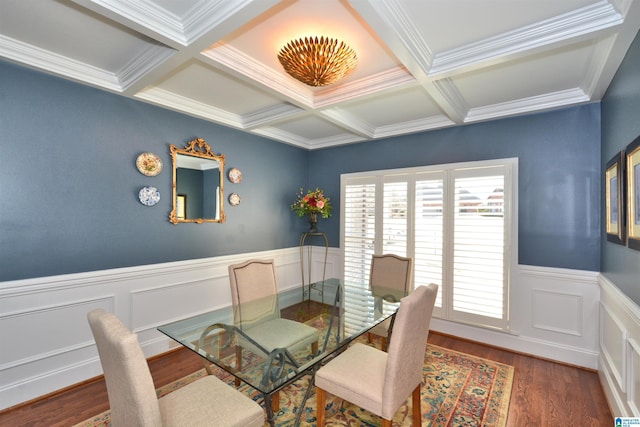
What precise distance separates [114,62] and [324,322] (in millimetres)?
2619

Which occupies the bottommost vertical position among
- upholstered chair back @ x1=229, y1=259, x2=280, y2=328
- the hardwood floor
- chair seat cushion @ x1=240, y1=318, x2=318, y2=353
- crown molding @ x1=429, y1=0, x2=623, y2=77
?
the hardwood floor

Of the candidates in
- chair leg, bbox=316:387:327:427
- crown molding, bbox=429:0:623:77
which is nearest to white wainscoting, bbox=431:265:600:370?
crown molding, bbox=429:0:623:77

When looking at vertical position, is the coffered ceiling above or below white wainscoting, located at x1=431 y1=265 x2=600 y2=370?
above

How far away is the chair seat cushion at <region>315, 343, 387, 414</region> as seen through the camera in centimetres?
158

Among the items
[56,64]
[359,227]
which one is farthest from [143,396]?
[359,227]

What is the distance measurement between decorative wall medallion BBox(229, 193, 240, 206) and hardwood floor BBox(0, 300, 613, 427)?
5.52 ft

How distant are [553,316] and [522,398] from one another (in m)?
1.03

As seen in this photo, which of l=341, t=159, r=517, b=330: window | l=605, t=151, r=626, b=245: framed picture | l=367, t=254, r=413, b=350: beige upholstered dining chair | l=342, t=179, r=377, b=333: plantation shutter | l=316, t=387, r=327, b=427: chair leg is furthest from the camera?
l=342, t=179, r=377, b=333: plantation shutter

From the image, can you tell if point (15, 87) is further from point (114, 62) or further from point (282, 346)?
point (282, 346)

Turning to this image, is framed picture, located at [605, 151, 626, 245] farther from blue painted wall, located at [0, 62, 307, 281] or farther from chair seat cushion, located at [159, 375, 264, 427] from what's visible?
blue painted wall, located at [0, 62, 307, 281]

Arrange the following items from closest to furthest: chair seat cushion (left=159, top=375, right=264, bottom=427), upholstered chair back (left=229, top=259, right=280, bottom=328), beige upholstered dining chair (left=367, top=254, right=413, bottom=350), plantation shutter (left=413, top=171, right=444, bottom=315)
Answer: chair seat cushion (left=159, top=375, right=264, bottom=427), upholstered chair back (left=229, top=259, right=280, bottom=328), beige upholstered dining chair (left=367, top=254, right=413, bottom=350), plantation shutter (left=413, top=171, right=444, bottom=315)

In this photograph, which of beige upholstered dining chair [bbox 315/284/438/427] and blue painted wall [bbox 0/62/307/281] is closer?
beige upholstered dining chair [bbox 315/284/438/427]

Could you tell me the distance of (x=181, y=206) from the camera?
3049 mm

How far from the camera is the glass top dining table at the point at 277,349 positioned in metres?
1.50
